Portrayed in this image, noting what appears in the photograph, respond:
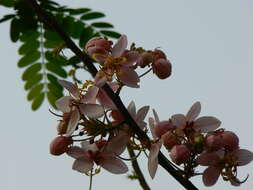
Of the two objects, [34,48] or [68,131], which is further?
[34,48]

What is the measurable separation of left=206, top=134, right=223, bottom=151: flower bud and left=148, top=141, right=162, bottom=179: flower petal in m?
0.13

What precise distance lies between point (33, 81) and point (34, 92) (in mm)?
70

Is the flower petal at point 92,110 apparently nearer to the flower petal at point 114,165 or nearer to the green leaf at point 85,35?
the flower petal at point 114,165

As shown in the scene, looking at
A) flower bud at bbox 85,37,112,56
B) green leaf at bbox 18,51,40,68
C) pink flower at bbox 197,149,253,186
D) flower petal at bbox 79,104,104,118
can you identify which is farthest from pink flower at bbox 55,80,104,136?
green leaf at bbox 18,51,40,68

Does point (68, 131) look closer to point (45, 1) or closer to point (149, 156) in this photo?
point (149, 156)

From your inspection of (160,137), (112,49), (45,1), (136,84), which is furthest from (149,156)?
(45,1)

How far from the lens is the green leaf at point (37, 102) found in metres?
2.90

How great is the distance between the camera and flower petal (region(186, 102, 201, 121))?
1389mm

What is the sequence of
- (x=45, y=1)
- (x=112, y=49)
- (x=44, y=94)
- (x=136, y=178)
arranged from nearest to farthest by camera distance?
1. (x=112, y=49)
2. (x=136, y=178)
3. (x=45, y=1)
4. (x=44, y=94)

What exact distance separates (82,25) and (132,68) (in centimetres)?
141

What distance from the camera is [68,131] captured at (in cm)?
122

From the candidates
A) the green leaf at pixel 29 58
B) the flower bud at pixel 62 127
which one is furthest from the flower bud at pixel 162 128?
the green leaf at pixel 29 58

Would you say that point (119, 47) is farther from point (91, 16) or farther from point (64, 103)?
point (91, 16)

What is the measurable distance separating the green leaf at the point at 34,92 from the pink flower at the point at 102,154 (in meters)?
1.56
